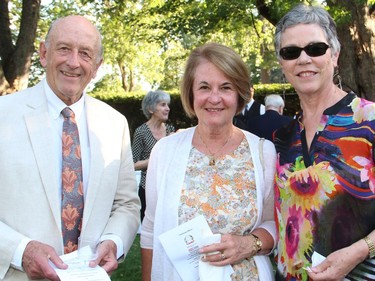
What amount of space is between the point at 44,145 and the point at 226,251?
1.20 meters

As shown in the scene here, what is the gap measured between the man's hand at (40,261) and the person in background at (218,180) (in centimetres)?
67

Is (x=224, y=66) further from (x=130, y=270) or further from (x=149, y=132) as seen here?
(x=130, y=270)

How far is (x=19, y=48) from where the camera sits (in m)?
12.2

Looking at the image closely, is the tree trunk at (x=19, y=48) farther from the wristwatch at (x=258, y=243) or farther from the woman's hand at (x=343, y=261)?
the woman's hand at (x=343, y=261)

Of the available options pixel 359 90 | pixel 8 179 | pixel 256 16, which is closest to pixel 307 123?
pixel 8 179

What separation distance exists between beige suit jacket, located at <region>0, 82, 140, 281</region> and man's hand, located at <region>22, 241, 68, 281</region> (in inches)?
3.3

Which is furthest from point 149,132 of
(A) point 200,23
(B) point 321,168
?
(A) point 200,23

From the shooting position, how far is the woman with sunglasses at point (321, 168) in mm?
2377

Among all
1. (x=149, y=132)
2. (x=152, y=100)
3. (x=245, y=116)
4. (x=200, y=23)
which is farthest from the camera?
(x=200, y=23)

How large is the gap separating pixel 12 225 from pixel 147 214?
862 millimetres

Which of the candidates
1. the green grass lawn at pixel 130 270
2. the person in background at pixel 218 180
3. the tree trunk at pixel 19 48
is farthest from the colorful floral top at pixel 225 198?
the tree trunk at pixel 19 48

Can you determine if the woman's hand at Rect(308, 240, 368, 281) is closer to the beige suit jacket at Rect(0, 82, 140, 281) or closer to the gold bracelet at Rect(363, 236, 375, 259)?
the gold bracelet at Rect(363, 236, 375, 259)

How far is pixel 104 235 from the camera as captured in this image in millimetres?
2873

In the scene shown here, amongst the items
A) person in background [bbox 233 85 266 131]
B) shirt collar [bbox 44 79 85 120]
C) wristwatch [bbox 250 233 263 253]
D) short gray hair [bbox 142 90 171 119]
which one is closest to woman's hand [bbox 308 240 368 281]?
wristwatch [bbox 250 233 263 253]
